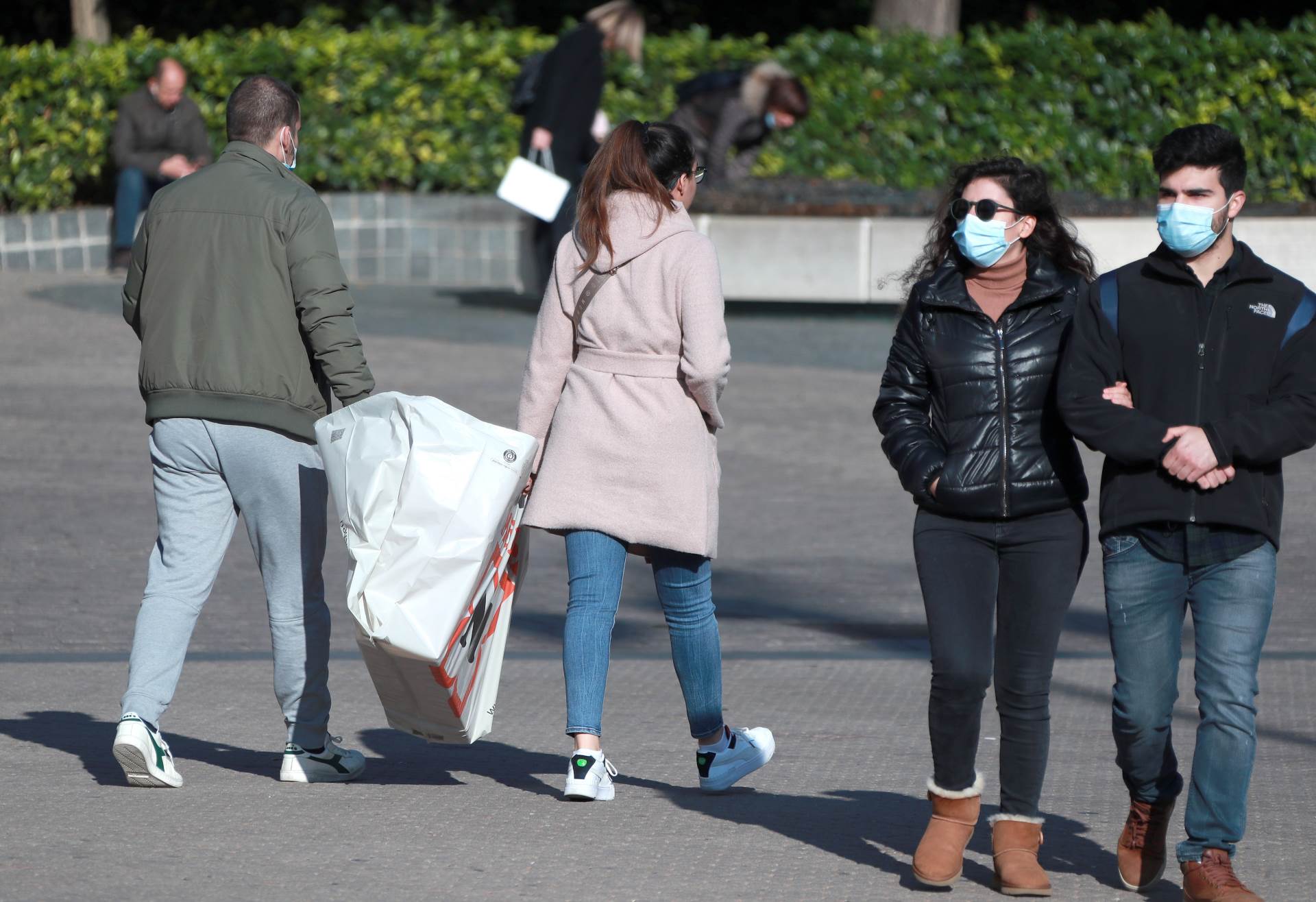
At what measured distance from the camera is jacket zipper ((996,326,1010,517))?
398cm

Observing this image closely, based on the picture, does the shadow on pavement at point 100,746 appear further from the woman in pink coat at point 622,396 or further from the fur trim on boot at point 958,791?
the fur trim on boot at point 958,791

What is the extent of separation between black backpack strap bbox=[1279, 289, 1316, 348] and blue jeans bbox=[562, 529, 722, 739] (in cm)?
161

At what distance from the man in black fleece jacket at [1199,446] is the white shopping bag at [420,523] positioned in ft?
4.42

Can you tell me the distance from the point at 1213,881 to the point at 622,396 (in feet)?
5.94

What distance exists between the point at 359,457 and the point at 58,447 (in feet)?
19.1

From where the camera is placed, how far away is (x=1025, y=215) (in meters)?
4.09

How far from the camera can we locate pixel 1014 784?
406 centimetres

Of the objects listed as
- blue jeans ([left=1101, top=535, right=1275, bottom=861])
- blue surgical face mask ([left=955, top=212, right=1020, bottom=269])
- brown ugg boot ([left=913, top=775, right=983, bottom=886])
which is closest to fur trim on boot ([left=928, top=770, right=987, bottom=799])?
brown ugg boot ([left=913, top=775, right=983, bottom=886])

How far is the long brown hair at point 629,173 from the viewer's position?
188 inches

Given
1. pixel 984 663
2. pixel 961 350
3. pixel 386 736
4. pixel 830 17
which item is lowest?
pixel 386 736

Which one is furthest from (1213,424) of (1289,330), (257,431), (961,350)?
(257,431)

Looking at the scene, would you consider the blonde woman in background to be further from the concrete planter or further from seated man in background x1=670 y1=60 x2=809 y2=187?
seated man in background x1=670 y1=60 x2=809 y2=187

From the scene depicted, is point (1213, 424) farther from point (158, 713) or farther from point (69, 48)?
point (69, 48)

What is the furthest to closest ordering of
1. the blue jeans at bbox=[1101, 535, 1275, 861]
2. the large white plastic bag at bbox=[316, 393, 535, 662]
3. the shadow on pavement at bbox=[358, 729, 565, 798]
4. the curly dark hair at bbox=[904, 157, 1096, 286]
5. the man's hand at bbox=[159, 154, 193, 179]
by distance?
the man's hand at bbox=[159, 154, 193, 179] → the shadow on pavement at bbox=[358, 729, 565, 798] → the large white plastic bag at bbox=[316, 393, 535, 662] → the curly dark hair at bbox=[904, 157, 1096, 286] → the blue jeans at bbox=[1101, 535, 1275, 861]
